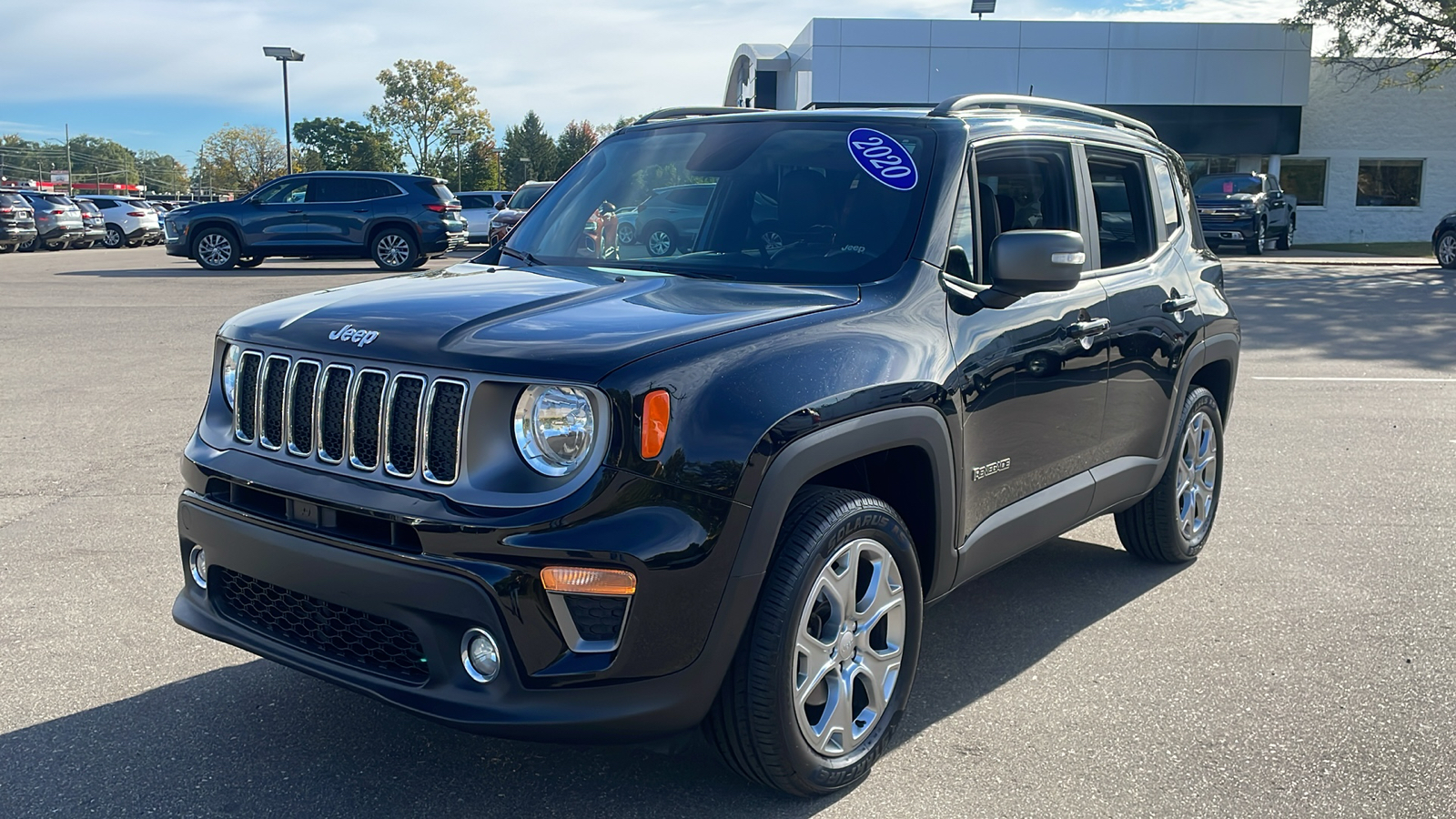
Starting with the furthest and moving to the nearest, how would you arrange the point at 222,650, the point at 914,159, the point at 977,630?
1. the point at 977,630
2. the point at 222,650
3. the point at 914,159

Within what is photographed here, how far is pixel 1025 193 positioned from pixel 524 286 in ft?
5.82

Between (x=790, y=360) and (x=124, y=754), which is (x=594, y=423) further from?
(x=124, y=754)

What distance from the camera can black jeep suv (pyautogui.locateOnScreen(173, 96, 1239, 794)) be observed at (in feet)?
8.93

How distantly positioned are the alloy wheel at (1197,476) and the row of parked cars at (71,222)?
3189 centimetres

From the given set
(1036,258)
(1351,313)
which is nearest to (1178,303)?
(1036,258)

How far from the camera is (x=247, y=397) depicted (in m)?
3.29

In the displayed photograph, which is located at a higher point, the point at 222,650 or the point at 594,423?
the point at 594,423

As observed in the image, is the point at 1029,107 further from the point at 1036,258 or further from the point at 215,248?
the point at 215,248

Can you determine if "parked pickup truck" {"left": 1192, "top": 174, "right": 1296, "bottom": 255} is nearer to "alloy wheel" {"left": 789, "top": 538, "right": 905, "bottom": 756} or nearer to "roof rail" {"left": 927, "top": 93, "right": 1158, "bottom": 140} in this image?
"roof rail" {"left": 927, "top": 93, "right": 1158, "bottom": 140}

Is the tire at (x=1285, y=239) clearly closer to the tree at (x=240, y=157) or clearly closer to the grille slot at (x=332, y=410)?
the grille slot at (x=332, y=410)

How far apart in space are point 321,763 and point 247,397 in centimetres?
99

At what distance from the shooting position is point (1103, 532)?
19.4 ft

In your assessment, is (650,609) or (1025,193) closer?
(650,609)

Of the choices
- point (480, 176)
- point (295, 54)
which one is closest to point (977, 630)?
point (295, 54)
